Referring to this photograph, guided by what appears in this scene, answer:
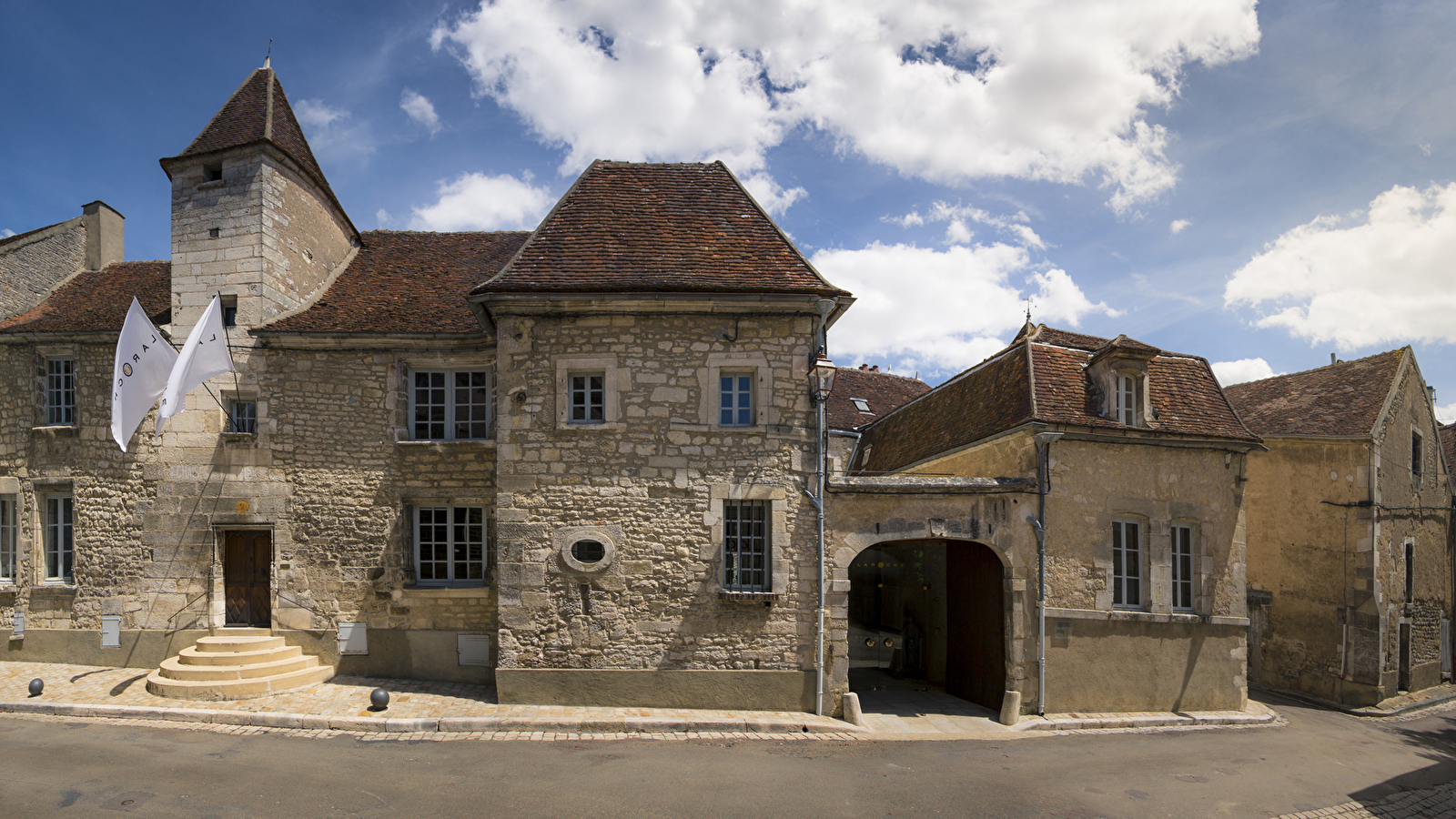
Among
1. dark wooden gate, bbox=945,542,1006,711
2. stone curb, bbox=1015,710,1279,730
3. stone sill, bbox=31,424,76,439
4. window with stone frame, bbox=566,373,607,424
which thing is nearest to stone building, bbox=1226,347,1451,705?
stone curb, bbox=1015,710,1279,730

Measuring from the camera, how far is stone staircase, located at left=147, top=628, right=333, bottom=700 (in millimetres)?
9648

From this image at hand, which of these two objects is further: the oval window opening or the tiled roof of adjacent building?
the tiled roof of adjacent building

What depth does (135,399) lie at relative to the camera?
1031 cm

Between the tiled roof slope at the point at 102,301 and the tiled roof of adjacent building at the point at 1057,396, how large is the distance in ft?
44.5

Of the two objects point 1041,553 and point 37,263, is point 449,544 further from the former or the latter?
point 37,263

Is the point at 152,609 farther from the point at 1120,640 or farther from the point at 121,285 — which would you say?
the point at 1120,640

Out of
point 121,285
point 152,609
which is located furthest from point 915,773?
point 121,285

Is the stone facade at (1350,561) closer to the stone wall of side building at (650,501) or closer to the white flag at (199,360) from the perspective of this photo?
the stone wall of side building at (650,501)

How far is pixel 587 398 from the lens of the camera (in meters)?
10.1

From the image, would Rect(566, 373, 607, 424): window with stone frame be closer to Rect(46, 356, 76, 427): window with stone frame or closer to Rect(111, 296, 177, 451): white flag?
Rect(111, 296, 177, 451): white flag

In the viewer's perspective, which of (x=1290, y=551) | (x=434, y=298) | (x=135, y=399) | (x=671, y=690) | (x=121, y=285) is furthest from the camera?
(x=1290, y=551)

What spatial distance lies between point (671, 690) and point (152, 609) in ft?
27.1

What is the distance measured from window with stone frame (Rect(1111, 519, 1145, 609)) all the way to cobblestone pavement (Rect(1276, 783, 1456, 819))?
11.2ft

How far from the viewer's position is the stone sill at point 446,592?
1083cm
